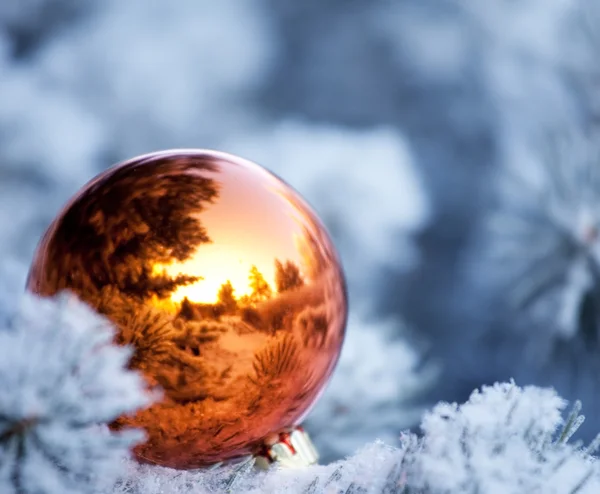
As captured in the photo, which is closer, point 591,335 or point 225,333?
point 225,333

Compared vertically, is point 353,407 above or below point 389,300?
below

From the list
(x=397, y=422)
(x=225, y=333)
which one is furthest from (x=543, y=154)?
(x=225, y=333)

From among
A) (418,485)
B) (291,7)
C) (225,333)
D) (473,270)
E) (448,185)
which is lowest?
(418,485)

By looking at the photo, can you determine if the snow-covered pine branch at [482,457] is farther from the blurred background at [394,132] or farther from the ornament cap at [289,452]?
the blurred background at [394,132]

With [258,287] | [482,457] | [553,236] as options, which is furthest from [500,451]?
[553,236]

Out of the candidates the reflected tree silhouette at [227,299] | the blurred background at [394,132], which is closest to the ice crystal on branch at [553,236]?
the blurred background at [394,132]

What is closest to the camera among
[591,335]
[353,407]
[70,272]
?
[70,272]

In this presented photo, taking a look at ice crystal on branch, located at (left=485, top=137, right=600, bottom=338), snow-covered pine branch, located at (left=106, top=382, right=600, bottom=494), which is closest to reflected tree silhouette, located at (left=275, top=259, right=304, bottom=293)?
snow-covered pine branch, located at (left=106, top=382, right=600, bottom=494)

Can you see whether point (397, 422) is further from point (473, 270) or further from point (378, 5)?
point (378, 5)
